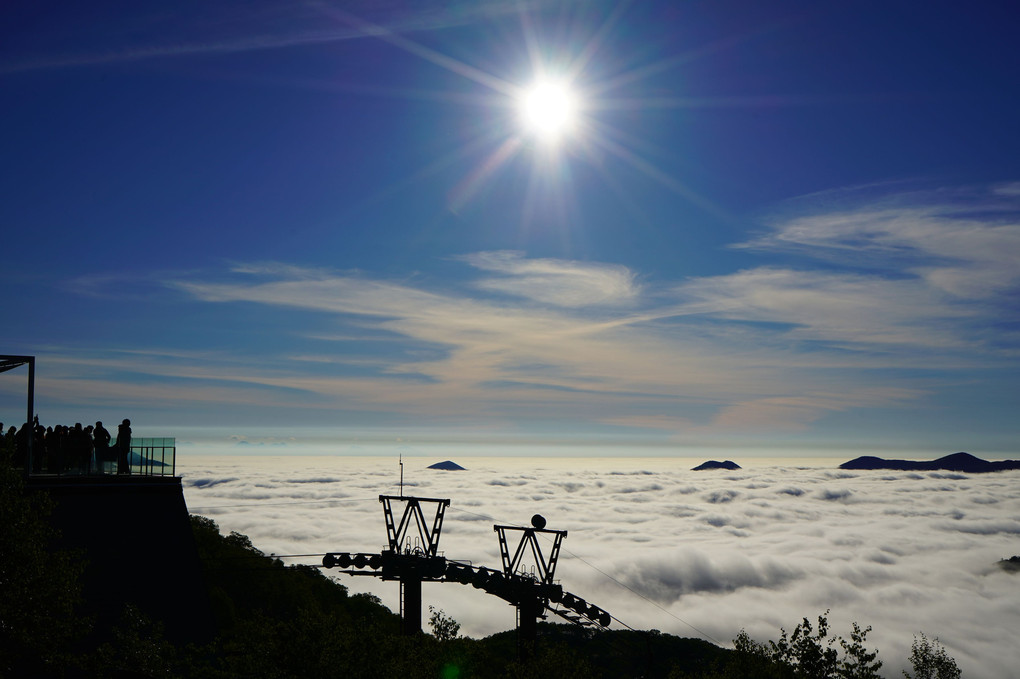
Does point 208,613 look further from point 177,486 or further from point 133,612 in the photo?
point 177,486

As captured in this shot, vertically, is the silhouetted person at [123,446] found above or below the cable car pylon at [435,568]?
above

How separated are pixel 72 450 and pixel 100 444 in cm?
101

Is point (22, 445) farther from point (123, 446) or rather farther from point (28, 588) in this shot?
point (28, 588)

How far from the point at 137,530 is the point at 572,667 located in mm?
22403

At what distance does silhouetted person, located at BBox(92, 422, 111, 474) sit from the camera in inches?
1158

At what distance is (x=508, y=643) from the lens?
18300cm

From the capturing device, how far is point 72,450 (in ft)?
94.8

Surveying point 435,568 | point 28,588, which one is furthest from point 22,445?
point 435,568

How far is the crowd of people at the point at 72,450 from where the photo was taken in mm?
28500

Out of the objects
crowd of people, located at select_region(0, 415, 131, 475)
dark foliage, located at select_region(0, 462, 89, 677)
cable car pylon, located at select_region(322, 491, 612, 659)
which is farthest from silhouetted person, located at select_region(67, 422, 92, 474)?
cable car pylon, located at select_region(322, 491, 612, 659)

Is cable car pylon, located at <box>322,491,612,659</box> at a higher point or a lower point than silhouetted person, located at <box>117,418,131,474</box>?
lower

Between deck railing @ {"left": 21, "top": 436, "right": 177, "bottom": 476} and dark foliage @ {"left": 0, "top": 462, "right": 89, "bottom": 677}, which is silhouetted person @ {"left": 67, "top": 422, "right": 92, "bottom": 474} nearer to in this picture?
deck railing @ {"left": 21, "top": 436, "right": 177, "bottom": 476}

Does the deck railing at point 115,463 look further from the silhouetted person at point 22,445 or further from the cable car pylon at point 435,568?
the cable car pylon at point 435,568

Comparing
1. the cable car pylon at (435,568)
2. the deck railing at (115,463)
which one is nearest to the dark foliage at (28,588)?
the deck railing at (115,463)
